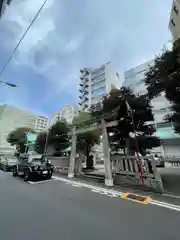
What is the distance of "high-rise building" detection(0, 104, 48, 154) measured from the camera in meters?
50.9

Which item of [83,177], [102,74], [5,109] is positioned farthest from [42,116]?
[83,177]

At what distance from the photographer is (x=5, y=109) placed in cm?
5250

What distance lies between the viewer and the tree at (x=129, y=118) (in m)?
10.8

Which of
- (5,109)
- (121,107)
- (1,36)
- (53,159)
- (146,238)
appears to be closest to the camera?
(146,238)

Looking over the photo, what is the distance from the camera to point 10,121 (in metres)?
52.4

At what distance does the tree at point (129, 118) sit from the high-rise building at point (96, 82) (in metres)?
51.0

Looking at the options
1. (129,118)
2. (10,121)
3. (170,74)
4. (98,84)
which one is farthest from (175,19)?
(10,121)

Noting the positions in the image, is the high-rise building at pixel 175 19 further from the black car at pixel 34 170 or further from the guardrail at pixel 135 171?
the black car at pixel 34 170

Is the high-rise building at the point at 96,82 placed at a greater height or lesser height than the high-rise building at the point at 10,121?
greater

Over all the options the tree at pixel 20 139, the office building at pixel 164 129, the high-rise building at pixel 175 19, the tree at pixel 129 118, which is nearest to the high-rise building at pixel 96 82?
the tree at pixel 20 139

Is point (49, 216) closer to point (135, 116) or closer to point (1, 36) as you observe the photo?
point (1, 36)

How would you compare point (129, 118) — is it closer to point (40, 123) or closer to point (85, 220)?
point (85, 220)

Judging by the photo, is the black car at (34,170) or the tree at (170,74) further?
the black car at (34,170)

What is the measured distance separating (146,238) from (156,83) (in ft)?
23.1
